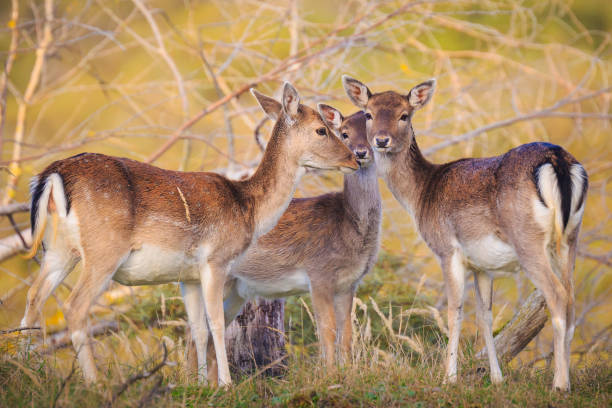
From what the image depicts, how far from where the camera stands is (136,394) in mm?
4438

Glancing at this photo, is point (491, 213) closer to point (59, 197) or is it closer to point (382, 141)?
point (382, 141)

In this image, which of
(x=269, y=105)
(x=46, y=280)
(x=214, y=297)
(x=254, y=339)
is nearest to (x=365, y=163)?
(x=269, y=105)

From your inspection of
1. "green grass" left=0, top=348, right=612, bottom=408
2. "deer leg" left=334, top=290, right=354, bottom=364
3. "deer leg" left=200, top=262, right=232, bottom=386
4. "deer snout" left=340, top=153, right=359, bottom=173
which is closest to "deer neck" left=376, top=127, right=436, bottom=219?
"deer snout" left=340, top=153, right=359, bottom=173

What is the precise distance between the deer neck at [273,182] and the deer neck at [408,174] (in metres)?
0.95

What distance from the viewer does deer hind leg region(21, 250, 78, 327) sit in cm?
541

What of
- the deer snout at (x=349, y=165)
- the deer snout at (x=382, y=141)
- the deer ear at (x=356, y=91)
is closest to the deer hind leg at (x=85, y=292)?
the deer snout at (x=349, y=165)

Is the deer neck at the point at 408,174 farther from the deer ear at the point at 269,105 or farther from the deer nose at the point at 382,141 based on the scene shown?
the deer ear at the point at 269,105

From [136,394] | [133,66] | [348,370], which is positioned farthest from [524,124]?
[133,66]

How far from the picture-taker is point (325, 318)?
7023 millimetres

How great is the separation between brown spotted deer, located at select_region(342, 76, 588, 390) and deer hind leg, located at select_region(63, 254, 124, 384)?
8.81 ft

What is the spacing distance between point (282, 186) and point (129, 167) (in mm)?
1407

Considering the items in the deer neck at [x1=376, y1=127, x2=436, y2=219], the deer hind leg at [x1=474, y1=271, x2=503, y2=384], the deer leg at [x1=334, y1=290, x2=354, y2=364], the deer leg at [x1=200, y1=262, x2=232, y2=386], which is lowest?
the deer leg at [x1=334, y1=290, x2=354, y2=364]

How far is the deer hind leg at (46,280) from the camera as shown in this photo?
17.7 ft

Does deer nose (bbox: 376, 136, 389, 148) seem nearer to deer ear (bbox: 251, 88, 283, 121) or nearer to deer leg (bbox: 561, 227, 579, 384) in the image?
deer ear (bbox: 251, 88, 283, 121)
